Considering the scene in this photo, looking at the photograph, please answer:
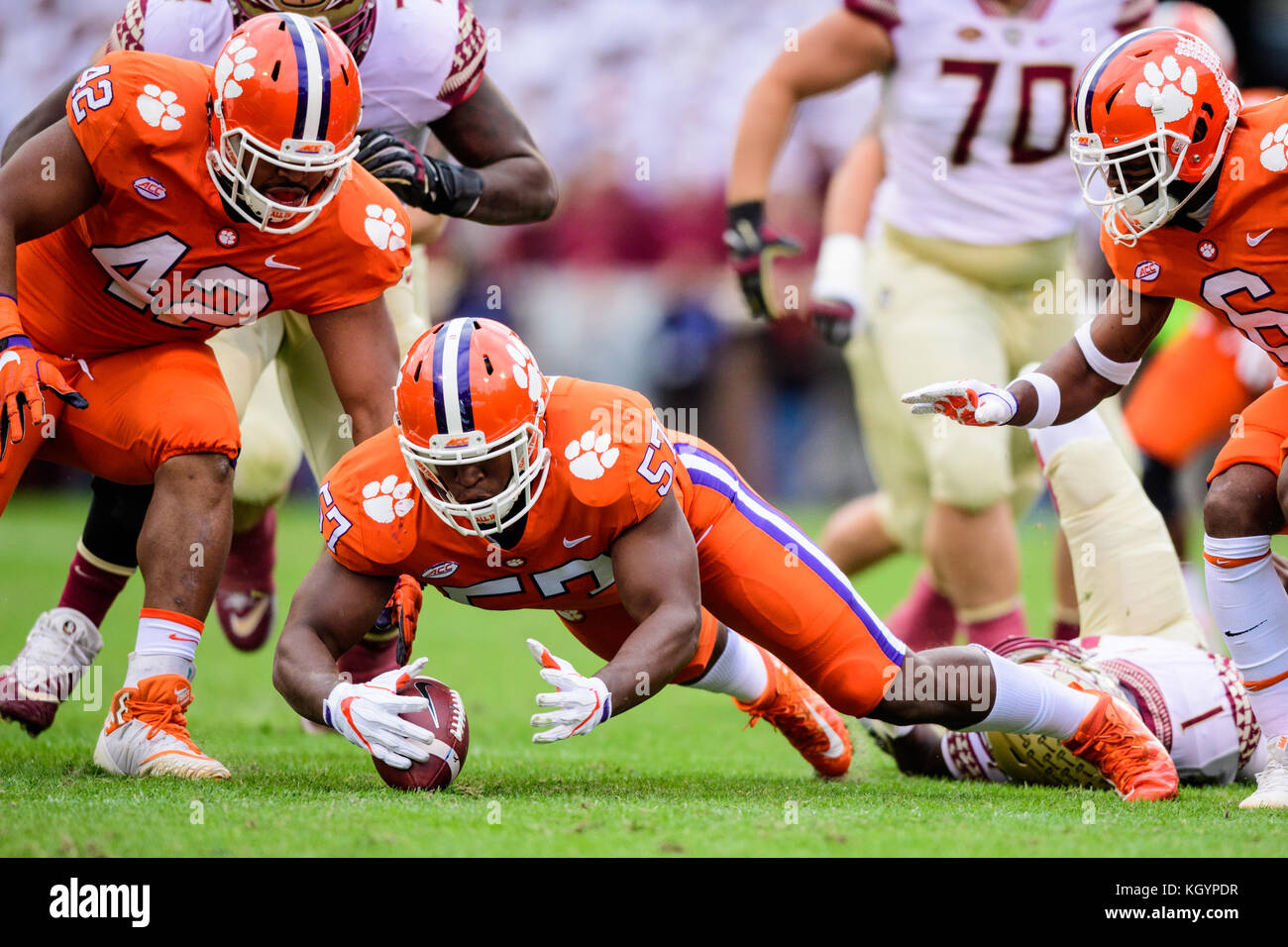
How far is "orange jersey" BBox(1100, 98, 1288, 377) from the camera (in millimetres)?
3359

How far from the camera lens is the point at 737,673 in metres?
3.88

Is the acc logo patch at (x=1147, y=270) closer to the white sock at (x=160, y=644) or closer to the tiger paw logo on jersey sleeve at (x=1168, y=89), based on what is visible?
the tiger paw logo on jersey sleeve at (x=1168, y=89)

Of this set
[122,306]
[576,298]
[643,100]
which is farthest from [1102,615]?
[643,100]

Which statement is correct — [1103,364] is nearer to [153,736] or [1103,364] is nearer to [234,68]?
[234,68]

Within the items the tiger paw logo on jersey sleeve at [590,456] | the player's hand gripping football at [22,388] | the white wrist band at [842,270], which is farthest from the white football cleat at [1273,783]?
the player's hand gripping football at [22,388]

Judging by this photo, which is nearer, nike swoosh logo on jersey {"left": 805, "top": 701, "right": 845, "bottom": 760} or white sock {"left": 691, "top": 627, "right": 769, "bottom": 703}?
white sock {"left": 691, "top": 627, "right": 769, "bottom": 703}

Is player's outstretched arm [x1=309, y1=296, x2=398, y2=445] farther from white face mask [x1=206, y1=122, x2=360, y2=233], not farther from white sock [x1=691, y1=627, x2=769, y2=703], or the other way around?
white sock [x1=691, y1=627, x2=769, y2=703]

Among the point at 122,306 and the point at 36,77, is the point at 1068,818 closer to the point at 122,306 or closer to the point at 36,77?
the point at 122,306

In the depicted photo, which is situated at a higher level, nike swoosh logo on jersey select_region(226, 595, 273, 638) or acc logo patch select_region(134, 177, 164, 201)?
acc logo patch select_region(134, 177, 164, 201)

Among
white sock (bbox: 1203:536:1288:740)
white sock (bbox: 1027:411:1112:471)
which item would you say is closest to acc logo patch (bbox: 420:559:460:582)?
white sock (bbox: 1203:536:1288:740)

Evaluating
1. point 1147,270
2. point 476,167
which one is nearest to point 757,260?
point 476,167

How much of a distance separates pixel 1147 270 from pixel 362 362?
1.88 m

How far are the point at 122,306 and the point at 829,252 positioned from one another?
264cm

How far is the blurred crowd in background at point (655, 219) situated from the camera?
38.4 ft
